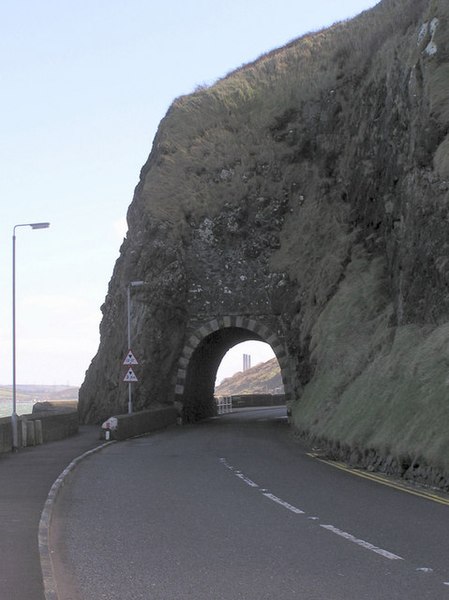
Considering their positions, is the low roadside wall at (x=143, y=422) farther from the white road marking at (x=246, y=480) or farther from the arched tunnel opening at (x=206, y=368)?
the white road marking at (x=246, y=480)

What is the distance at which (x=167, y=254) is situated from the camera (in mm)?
45500

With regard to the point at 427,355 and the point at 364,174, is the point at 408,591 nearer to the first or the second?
the point at 427,355

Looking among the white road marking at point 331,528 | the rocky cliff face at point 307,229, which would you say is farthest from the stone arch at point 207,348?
the white road marking at point 331,528

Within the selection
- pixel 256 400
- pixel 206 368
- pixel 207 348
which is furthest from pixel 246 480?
pixel 256 400

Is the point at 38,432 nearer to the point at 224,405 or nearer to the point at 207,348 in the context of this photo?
the point at 207,348

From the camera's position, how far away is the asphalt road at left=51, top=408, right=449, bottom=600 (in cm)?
761

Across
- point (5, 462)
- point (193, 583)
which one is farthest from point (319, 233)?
point (193, 583)

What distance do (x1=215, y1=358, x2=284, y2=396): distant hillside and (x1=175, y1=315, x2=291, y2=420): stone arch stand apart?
72.3 m

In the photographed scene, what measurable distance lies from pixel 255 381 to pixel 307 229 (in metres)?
100

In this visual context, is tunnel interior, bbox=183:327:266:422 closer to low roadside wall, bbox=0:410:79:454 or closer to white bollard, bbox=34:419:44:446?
low roadside wall, bbox=0:410:79:454

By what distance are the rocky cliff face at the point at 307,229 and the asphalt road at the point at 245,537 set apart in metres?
7.22

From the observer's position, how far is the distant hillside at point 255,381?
13000 cm

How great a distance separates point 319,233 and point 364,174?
560cm

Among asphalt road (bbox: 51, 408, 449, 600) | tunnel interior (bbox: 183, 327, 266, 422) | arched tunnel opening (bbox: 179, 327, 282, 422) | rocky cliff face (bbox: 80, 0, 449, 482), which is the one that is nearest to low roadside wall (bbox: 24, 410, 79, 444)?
rocky cliff face (bbox: 80, 0, 449, 482)
